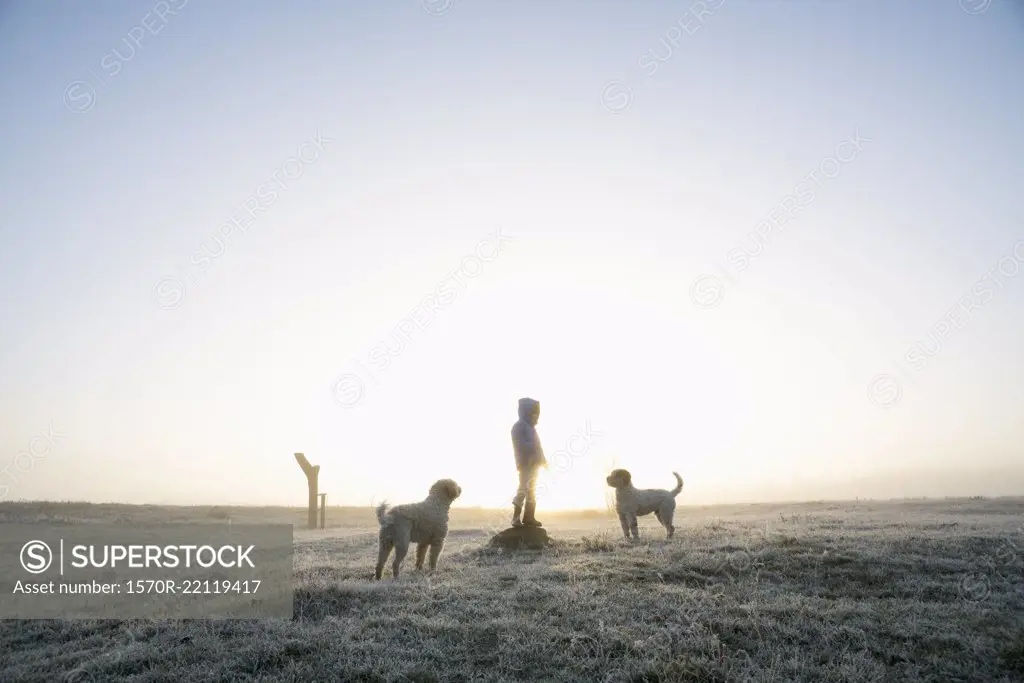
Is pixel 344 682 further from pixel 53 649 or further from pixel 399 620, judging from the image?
pixel 53 649

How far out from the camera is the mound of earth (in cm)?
1424

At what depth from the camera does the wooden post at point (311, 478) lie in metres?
30.7

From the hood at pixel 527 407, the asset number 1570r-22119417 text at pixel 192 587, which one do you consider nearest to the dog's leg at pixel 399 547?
the asset number 1570r-22119417 text at pixel 192 587

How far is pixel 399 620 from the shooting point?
8.66m

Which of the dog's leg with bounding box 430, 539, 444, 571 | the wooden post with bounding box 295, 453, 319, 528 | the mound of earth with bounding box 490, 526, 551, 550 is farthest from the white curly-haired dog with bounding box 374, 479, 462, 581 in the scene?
the wooden post with bounding box 295, 453, 319, 528

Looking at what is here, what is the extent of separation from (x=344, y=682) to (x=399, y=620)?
5.42ft

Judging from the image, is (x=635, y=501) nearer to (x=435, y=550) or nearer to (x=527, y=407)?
(x=527, y=407)

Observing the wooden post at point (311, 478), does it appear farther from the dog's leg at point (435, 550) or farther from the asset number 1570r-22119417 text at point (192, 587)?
the dog's leg at point (435, 550)

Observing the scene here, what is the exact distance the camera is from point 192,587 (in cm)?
1253

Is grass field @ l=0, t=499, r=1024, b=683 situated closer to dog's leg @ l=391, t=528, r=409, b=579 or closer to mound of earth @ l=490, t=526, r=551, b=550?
dog's leg @ l=391, t=528, r=409, b=579

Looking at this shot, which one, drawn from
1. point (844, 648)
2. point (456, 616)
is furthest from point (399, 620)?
point (844, 648)

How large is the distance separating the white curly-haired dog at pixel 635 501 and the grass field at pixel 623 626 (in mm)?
2879

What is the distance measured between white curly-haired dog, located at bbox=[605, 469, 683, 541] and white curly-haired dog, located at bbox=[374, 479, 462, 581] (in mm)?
4596

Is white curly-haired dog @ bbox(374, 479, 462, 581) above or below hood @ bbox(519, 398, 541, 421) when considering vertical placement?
below
